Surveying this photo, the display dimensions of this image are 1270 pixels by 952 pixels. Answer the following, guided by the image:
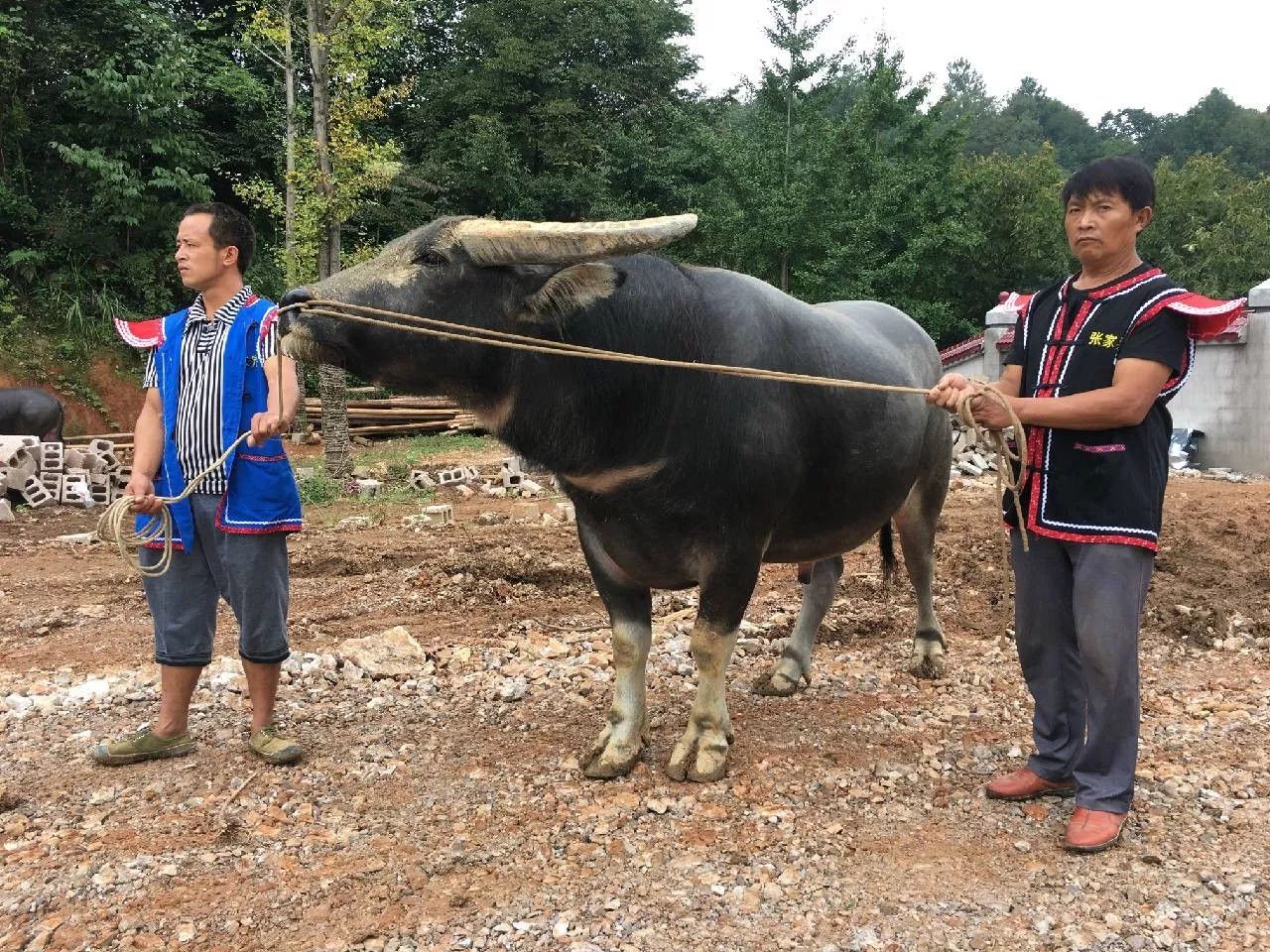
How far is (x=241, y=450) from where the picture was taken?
335 cm

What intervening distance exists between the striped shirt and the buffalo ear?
113 cm

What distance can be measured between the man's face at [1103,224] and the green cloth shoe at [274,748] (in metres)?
3.22

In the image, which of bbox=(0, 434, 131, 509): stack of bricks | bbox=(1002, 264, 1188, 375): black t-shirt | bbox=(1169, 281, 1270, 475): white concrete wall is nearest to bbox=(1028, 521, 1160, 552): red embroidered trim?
bbox=(1002, 264, 1188, 375): black t-shirt

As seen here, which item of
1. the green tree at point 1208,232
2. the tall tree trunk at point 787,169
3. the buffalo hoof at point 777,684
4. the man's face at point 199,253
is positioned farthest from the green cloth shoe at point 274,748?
the green tree at point 1208,232

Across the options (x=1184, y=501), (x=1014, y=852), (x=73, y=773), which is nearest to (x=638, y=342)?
(x=1014, y=852)

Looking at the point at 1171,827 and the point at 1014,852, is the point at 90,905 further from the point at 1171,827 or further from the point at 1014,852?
the point at 1171,827

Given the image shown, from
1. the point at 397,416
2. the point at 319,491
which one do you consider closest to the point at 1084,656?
the point at 319,491

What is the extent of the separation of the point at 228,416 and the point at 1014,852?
10.0 feet

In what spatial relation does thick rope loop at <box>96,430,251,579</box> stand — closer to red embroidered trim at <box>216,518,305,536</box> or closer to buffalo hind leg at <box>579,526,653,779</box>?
red embroidered trim at <box>216,518,305,536</box>

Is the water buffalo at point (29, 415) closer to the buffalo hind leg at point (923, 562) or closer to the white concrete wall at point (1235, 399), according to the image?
the buffalo hind leg at point (923, 562)

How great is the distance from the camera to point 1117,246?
2.76m

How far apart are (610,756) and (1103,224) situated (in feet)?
8.01

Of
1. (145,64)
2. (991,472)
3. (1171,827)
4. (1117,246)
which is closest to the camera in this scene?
(1117,246)

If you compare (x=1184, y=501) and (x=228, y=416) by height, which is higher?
(x=228, y=416)
